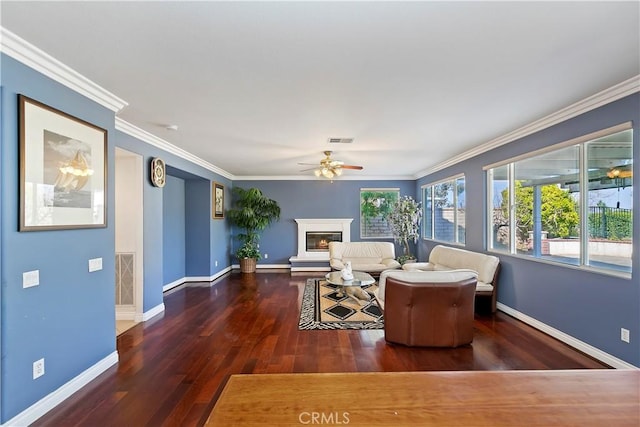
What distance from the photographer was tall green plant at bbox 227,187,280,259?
7285mm

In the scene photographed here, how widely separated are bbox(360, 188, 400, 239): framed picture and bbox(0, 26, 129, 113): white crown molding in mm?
6087

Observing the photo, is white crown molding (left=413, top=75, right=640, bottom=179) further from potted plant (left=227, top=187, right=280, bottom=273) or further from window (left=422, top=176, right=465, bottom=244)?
potted plant (left=227, top=187, right=280, bottom=273)

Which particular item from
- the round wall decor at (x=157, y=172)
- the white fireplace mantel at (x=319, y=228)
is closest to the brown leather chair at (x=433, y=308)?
the round wall decor at (x=157, y=172)

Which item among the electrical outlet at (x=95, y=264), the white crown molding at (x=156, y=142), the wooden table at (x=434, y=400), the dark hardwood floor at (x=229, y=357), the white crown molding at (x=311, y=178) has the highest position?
the white crown molding at (x=156, y=142)

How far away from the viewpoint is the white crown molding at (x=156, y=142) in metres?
3.46

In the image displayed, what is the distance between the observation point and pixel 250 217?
23.8 ft

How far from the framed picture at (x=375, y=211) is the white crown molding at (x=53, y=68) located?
6.09 metres

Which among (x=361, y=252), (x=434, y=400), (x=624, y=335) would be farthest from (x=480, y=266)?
(x=434, y=400)

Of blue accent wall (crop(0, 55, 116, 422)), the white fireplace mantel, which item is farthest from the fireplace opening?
blue accent wall (crop(0, 55, 116, 422))

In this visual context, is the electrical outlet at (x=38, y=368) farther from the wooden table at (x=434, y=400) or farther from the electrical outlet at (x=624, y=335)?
the electrical outlet at (x=624, y=335)

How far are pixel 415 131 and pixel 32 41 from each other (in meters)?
3.70

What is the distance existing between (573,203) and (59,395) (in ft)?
16.9

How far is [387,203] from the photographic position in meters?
7.97

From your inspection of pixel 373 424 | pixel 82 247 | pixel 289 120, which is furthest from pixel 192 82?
pixel 373 424
